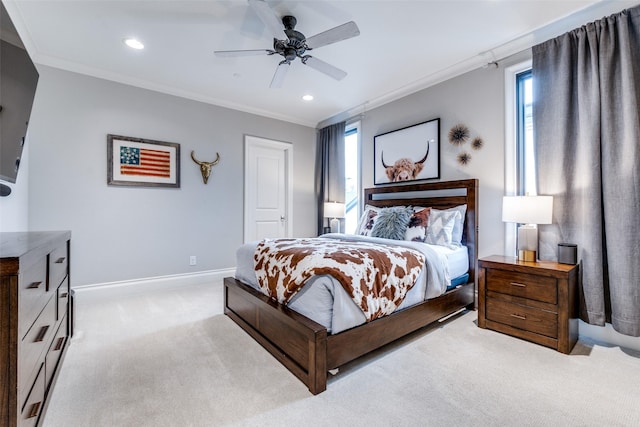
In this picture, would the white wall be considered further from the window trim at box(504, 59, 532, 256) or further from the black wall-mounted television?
the window trim at box(504, 59, 532, 256)

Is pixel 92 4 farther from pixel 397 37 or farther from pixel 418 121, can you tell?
pixel 418 121

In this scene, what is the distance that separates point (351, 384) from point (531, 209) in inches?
76.7

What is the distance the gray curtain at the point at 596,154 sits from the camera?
2.06 metres

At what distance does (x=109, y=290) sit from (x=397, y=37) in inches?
161

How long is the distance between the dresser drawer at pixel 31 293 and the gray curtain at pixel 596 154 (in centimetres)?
331

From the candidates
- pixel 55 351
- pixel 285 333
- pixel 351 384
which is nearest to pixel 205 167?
pixel 55 351

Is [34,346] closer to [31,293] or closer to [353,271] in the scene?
[31,293]

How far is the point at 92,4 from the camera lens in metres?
2.27

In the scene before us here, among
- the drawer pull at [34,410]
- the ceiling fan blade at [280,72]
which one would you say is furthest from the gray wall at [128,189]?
the drawer pull at [34,410]

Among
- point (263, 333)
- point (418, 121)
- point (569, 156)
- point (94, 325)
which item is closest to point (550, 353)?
point (569, 156)

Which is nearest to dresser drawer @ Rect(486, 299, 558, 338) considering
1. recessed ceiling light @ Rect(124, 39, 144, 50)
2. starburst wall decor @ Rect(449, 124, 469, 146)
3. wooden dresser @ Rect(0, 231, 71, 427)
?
starburst wall decor @ Rect(449, 124, 469, 146)

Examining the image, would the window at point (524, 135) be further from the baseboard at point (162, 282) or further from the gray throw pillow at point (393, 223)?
the baseboard at point (162, 282)

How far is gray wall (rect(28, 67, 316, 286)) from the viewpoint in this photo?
3.10 meters

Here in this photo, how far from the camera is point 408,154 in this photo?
3.77 meters
